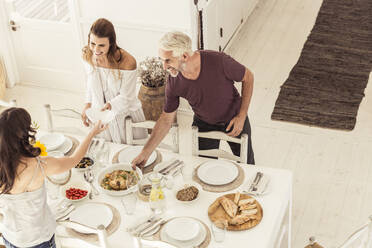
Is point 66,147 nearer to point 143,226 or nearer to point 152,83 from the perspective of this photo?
point 143,226

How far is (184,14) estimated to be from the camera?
477 centimetres

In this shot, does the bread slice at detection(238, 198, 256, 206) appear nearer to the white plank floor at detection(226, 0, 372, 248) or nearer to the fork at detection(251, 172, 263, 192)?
the fork at detection(251, 172, 263, 192)

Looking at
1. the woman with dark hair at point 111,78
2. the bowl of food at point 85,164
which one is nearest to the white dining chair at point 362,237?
the bowl of food at point 85,164

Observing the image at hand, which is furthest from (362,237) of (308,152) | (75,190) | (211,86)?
(308,152)

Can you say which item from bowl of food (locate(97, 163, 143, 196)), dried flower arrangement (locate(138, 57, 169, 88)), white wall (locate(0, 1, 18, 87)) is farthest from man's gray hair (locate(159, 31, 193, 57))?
white wall (locate(0, 1, 18, 87))

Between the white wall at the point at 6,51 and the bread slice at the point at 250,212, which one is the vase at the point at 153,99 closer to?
the white wall at the point at 6,51

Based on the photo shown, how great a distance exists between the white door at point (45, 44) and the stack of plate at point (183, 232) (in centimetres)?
293

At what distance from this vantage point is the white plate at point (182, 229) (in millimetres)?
2733

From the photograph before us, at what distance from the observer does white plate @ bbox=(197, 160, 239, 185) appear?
311 centimetres

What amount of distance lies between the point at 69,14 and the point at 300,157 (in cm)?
254

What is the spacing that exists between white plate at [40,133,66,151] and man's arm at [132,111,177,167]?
0.56 meters

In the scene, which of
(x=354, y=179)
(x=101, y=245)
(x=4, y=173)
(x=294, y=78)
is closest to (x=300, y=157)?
(x=354, y=179)

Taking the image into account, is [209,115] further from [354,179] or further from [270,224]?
[354,179]

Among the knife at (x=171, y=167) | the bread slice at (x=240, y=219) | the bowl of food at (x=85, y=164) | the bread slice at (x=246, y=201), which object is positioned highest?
the bowl of food at (x=85, y=164)
